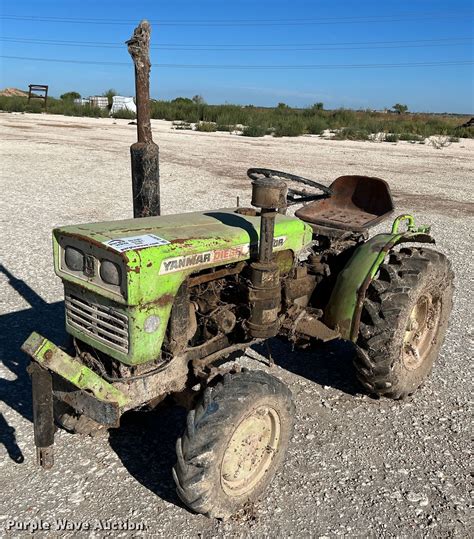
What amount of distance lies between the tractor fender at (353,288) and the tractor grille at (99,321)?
4.94 ft

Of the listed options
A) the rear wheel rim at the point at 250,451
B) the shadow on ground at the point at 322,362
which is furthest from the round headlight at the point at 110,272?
the shadow on ground at the point at 322,362

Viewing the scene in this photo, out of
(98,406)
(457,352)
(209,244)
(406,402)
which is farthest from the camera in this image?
(457,352)

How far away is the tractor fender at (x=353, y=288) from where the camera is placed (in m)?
3.50

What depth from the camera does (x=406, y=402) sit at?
12.6 ft

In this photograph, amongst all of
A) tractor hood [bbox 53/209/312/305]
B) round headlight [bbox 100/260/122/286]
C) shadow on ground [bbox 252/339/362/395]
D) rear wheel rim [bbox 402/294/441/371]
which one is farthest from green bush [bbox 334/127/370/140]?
round headlight [bbox 100/260/122/286]

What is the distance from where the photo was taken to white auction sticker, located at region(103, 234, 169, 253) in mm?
2535

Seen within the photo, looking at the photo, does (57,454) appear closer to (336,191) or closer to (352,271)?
(352,271)

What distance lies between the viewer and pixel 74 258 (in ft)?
9.10

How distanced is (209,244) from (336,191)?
200cm

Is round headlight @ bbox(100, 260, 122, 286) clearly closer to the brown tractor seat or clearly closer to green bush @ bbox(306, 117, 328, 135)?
the brown tractor seat

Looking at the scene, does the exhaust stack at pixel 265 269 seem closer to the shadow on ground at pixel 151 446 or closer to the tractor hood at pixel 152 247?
the tractor hood at pixel 152 247

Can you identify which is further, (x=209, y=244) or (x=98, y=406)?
(x=209, y=244)

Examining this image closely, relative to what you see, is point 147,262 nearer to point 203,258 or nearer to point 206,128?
point 203,258

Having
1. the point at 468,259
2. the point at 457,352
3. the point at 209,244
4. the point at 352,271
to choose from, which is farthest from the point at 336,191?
the point at 468,259
